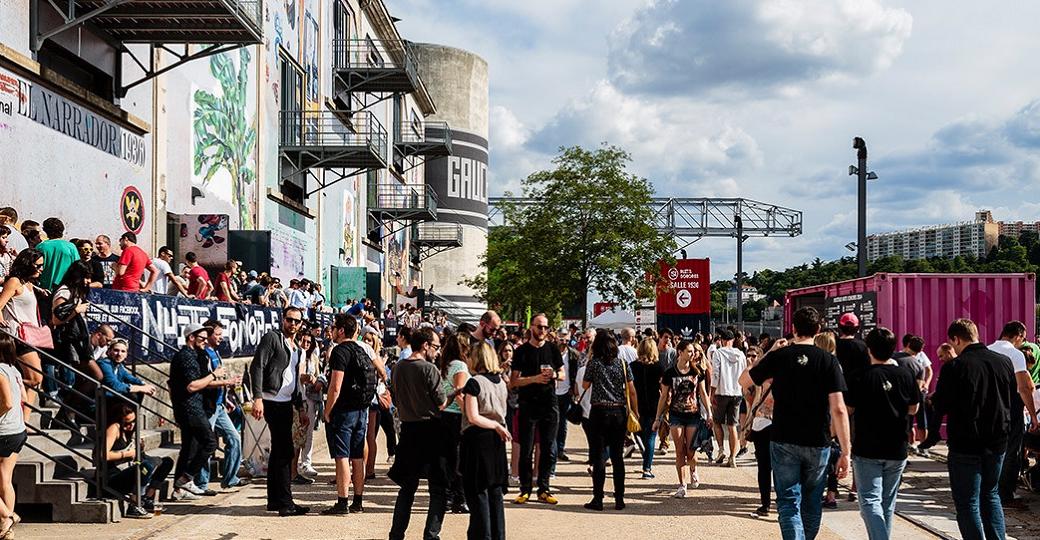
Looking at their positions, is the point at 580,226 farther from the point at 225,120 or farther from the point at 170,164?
the point at 170,164

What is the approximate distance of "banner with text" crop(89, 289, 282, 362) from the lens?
12.4 meters

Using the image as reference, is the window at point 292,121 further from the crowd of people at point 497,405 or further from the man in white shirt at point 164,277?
the crowd of people at point 497,405

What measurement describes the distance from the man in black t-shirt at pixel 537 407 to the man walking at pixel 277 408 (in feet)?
7.56

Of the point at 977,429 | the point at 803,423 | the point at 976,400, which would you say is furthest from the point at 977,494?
the point at 803,423

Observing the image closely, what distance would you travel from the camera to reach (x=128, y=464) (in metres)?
10.3

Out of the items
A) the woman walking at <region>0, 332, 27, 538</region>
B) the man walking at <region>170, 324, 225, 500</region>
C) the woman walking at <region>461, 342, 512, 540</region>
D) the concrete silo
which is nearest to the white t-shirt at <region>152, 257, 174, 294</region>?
the man walking at <region>170, 324, 225, 500</region>

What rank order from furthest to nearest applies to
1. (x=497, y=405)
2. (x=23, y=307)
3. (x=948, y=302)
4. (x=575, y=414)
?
(x=948, y=302), (x=575, y=414), (x=23, y=307), (x=497, y=405)

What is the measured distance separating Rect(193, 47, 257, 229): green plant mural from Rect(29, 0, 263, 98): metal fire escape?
246cm

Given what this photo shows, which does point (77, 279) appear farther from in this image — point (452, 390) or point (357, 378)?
point (452, 390)

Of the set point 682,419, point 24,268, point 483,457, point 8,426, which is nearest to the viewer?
point 483,457

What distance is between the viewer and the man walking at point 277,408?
9883 mm

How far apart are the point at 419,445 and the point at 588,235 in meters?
27.8

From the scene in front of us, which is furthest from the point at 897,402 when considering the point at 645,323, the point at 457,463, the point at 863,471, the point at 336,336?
the point at 645,323

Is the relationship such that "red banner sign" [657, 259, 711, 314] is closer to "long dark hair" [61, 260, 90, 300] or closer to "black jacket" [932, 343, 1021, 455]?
"long dark hair" [61, 260, 90, 300]
